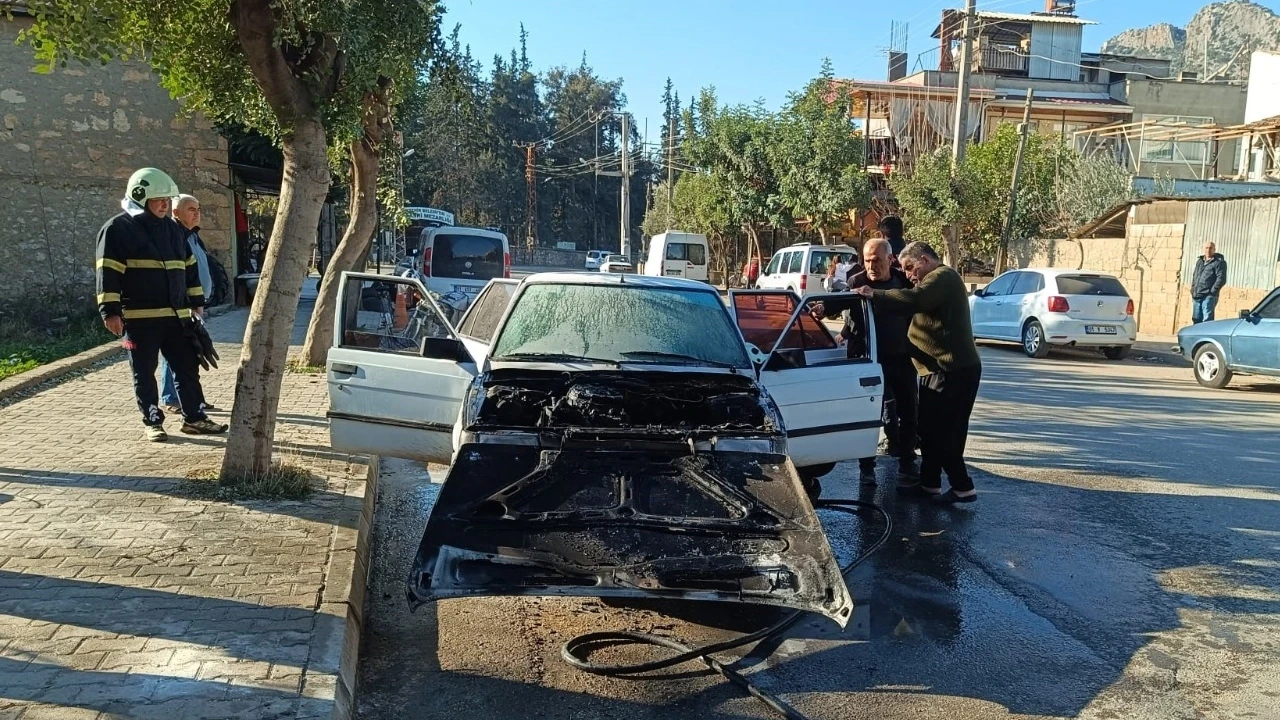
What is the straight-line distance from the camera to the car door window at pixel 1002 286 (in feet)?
56.9

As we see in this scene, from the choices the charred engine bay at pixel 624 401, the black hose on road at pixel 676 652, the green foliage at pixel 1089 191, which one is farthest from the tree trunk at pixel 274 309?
the green foliage at pixel 1089 191

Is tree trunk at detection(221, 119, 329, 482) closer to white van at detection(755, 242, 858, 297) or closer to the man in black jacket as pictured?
the man in black jacket

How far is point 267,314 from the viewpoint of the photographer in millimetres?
5746

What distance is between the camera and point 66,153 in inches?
639

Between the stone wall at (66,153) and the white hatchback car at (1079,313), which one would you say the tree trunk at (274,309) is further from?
the white hatchback car at (1079,313)

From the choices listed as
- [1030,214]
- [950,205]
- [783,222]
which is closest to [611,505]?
[950,205]

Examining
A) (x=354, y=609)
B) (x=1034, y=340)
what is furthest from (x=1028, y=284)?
(x=354, y=609)

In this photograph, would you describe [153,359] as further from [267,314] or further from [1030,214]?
[1030,214]

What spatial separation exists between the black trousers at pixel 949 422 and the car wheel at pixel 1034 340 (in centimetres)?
1049

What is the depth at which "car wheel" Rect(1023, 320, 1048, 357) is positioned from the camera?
16125 millimetres

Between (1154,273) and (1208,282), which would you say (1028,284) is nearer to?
(1208,282)

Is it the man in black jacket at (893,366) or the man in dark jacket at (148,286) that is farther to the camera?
the man in black jacket at (893,366)

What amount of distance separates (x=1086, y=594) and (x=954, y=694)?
5.26 ft

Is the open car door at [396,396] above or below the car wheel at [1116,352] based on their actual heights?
above
